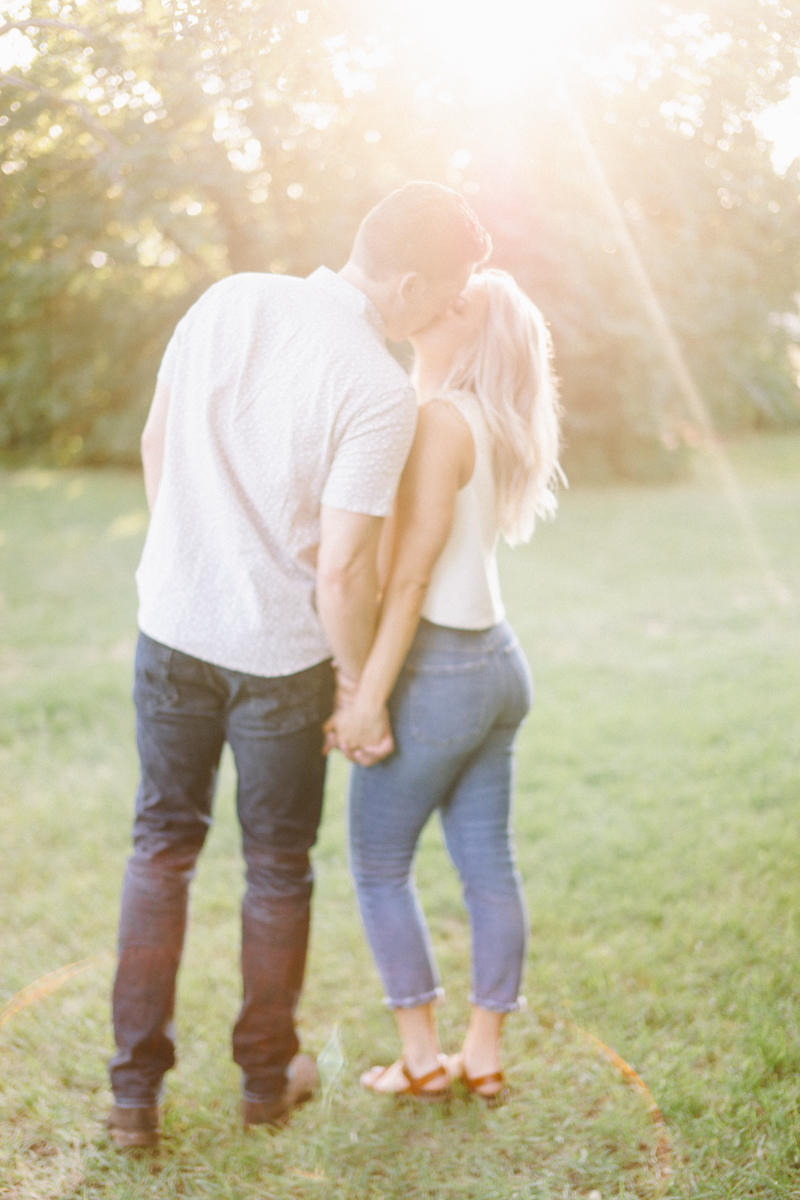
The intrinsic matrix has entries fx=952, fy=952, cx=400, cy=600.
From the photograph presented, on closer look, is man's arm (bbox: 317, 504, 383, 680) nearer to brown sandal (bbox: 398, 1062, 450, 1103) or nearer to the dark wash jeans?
the dark wash jeans

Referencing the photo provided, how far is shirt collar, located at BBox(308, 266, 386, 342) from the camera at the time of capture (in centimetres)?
184

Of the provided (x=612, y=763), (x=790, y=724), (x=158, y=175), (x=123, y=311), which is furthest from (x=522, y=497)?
(x=123, y=311)

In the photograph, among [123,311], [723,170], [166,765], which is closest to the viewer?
[166,765]

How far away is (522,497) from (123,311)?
1367 cm

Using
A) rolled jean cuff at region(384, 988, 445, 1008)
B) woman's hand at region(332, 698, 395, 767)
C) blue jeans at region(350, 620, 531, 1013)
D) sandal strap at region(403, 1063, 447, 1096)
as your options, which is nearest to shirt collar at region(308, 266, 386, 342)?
blue jeans at region(350, 620, 531, 1013)

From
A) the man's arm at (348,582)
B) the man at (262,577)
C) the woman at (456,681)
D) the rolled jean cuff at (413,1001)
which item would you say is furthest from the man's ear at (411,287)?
the rolled jean cuff at (413,1001)

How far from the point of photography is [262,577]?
192cm

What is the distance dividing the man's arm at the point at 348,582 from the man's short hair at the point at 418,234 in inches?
19.0

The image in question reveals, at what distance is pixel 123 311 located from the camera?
567 inches

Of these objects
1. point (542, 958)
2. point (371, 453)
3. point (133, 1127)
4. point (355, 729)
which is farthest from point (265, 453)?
point (542, 958)

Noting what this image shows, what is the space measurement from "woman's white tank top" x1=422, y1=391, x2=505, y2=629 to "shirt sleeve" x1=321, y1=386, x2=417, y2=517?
24 centimetres

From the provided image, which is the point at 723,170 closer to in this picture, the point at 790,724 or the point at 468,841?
the point at 468,841

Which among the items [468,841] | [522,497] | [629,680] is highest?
[522,497]

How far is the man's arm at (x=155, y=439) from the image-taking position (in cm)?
198
